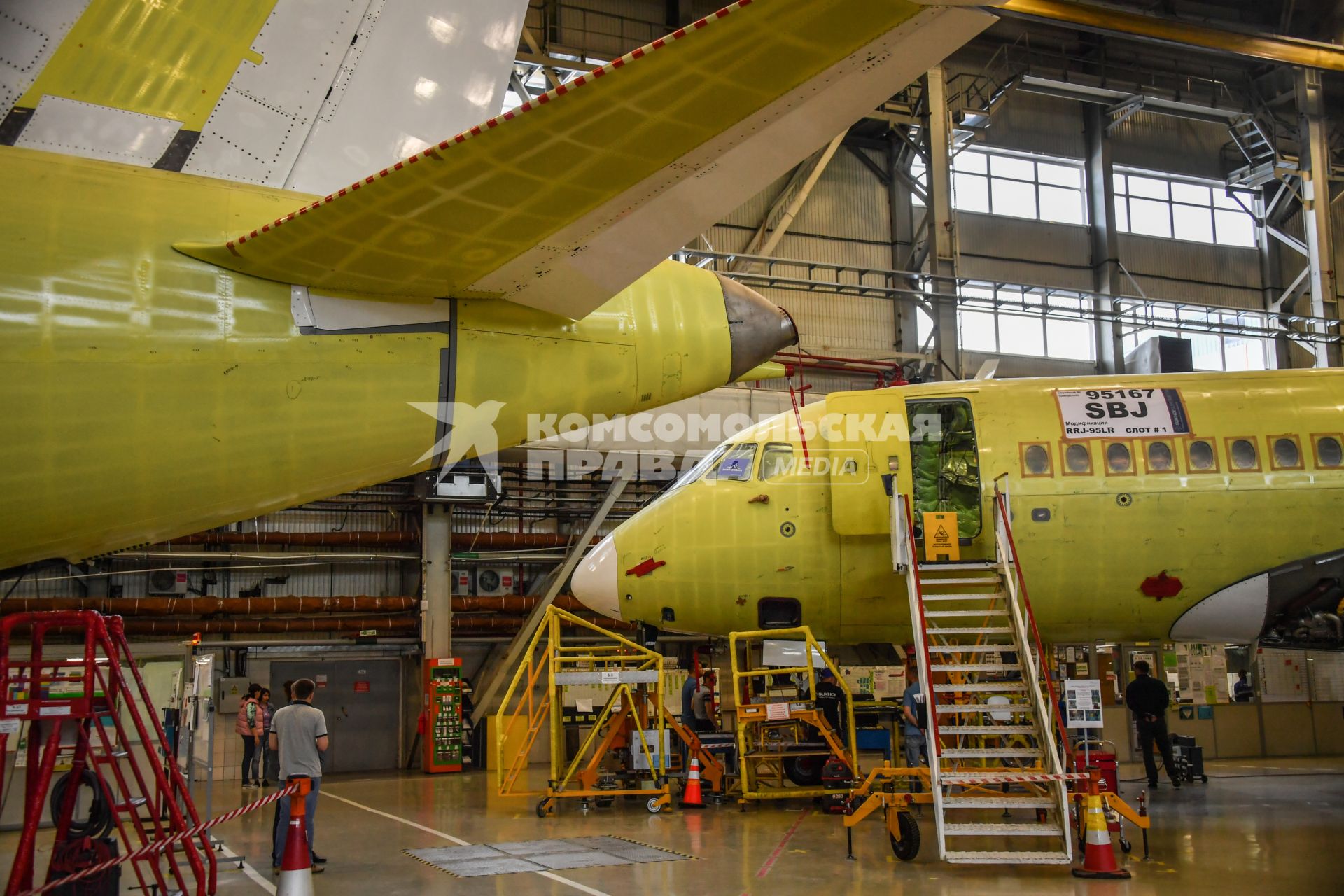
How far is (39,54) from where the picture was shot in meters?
5.54

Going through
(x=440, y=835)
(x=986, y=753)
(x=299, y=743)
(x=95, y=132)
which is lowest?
(x=440, y=835)

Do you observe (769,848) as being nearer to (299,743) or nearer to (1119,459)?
(299,743)

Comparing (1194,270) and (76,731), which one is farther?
(1194,270)

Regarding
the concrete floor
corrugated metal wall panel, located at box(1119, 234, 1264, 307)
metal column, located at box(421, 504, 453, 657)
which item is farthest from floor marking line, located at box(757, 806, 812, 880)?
corrugated metal wall panel, located at box(1119, 234, 1264, 307)

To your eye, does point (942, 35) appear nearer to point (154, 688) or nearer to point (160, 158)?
point (160, 158)

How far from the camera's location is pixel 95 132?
5711mm

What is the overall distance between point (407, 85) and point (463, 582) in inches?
928

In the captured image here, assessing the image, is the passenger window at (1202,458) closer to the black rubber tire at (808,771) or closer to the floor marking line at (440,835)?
the floor marking line at (440,835)

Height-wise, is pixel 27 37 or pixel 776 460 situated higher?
pixel 27 37

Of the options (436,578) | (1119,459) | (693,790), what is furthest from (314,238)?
(436,578)

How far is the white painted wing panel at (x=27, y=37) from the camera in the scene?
5.44 m

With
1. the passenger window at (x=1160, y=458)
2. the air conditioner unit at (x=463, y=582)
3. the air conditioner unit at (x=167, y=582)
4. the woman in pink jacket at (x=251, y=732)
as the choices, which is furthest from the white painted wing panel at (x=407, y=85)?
the air conditioner unit at (x=463, y=582)

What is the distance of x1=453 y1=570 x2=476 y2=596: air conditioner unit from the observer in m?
29.0

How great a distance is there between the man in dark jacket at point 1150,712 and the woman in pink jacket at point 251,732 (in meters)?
16.9
